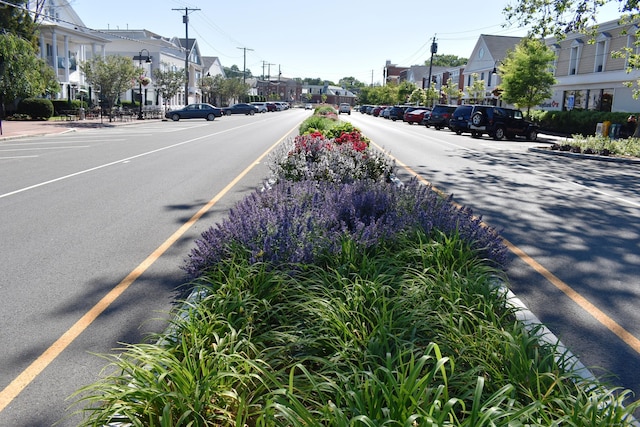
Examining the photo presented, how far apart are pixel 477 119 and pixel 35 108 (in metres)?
28.8

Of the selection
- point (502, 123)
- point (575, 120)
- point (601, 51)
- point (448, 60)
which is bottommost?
point (502, 123)

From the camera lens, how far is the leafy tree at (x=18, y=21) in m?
37.7

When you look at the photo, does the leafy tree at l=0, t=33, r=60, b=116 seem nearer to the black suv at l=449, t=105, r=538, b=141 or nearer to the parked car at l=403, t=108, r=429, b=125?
the black suv at l=449, t=105, r=538, b=141

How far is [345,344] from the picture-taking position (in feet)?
10.5

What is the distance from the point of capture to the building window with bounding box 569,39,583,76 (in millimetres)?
42594

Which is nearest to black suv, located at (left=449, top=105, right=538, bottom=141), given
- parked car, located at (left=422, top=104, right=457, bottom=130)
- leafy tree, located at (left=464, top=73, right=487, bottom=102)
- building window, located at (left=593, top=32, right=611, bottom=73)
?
parked car, located at (left=422, top=104, right=457, bottom=130)

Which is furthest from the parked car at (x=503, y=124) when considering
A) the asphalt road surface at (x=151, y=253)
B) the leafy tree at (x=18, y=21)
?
the leafy tree at (x=18, y=21)

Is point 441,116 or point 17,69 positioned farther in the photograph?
point 441,116

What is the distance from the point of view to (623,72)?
36.8 m

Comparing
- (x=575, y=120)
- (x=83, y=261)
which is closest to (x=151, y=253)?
(x=83, y=261)

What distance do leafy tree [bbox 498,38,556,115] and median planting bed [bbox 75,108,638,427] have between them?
33061 millimetres

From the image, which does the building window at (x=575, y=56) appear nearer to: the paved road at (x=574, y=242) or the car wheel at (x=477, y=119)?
the car wheel at (x=477, y=119)

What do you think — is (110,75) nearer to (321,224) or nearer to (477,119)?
(477,119)

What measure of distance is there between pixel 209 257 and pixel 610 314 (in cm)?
349
